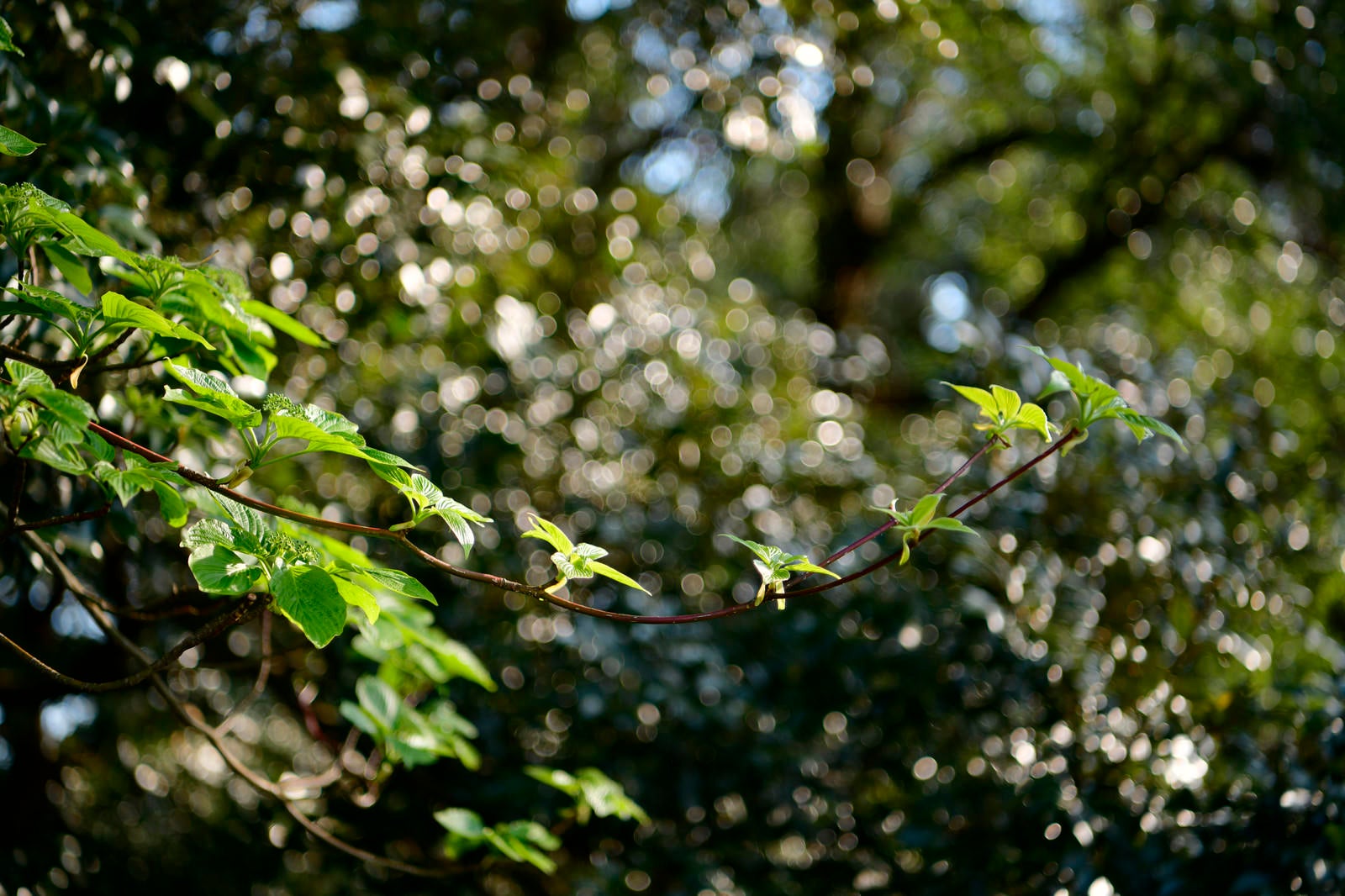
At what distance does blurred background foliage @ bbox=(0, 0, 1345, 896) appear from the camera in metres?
2.27

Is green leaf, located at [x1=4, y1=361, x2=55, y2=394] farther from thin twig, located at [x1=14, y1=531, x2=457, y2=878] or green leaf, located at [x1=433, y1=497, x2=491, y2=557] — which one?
thin twig, located at [x1=14, y1=531, x2=457, y2=878]

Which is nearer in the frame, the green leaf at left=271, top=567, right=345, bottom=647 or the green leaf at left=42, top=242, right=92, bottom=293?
the green leaf at left=271, top=567, right=345, bottom=647

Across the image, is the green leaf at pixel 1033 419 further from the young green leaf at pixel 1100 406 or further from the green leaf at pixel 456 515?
the green leaf at pixel 456 515

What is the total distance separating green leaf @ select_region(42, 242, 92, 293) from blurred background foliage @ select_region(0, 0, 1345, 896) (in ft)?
1.63

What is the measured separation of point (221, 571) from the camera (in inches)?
41.9

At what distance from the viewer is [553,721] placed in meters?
2.85

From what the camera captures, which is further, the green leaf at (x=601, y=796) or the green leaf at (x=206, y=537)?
the green leaf at (x=601, y=796)

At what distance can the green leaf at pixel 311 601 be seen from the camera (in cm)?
103

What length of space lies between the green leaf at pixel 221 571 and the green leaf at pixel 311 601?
0.14 ft

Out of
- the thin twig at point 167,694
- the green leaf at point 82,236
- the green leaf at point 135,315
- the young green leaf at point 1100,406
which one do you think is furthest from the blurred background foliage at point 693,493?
the green leaf at point 135,315

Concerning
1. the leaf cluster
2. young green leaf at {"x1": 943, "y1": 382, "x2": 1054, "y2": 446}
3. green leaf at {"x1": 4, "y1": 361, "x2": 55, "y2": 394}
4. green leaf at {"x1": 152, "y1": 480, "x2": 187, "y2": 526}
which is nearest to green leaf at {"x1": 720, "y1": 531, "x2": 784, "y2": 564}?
the leaf cluster

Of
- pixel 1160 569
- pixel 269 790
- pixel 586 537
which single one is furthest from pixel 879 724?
pixel 269 790

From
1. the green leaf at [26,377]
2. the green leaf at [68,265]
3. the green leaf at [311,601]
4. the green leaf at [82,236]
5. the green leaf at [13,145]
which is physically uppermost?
the green leaf at [13,145]

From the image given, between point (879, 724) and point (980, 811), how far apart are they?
38 centimetres
